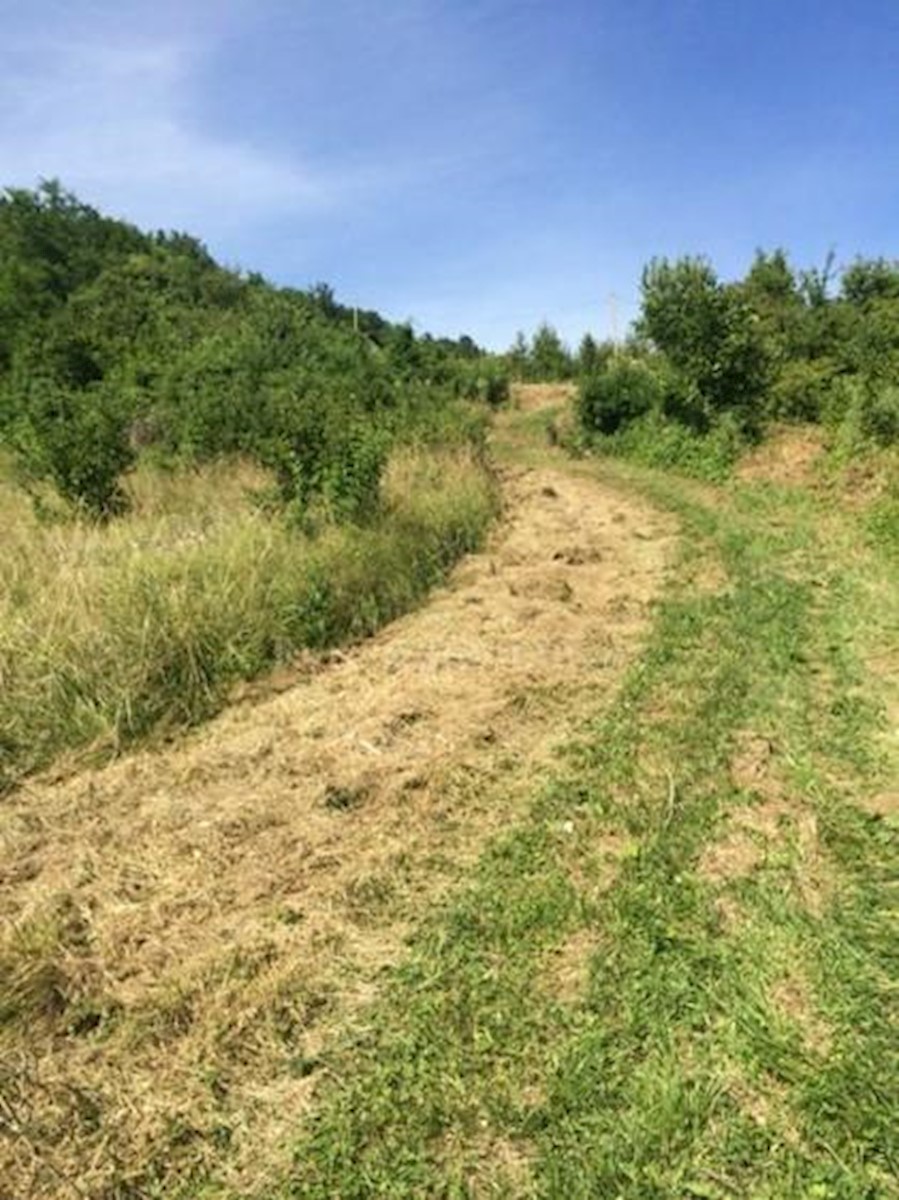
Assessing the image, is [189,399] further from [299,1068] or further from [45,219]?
[45,219]

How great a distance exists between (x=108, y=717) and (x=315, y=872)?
1842 mm

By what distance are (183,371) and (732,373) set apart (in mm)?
11793

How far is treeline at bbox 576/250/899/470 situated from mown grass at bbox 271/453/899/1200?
8685mm

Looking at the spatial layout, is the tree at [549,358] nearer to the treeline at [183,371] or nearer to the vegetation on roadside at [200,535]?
the treeline at [183,371]

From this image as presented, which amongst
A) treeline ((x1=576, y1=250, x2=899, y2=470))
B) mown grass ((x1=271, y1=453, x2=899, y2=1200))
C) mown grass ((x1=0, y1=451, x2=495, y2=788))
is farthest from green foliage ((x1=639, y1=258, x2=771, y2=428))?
mown grass ((x1=271, y1=453, x2=899, y2=1200))

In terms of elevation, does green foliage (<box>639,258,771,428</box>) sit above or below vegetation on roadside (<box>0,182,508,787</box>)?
above

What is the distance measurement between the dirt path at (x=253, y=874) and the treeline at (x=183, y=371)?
3058 millimetres

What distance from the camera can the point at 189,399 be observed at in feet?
47.4

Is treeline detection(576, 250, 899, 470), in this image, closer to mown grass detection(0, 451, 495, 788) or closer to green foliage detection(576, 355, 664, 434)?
green foliage detection(576, 355, 664, 434)

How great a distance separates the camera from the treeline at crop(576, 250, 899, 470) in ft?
40.6

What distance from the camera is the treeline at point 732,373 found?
12367 millimetres

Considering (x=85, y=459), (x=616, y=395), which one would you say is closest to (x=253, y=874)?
(x=85, y=459)

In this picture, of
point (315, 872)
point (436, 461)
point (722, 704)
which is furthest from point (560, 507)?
point (315, 872)

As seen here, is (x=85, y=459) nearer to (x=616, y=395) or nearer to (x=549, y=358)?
(x=616, y=395)
